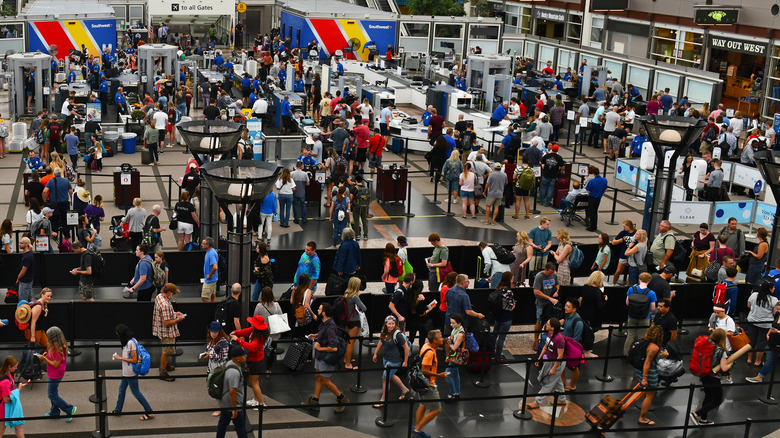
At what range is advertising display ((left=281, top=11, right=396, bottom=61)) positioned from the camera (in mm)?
49844

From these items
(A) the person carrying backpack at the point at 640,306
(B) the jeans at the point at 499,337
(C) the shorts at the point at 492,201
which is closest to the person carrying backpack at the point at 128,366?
(B) the jeans at the point at 499,337

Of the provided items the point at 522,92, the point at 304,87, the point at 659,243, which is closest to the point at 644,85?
the point at 522,92

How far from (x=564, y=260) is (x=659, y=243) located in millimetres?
2309

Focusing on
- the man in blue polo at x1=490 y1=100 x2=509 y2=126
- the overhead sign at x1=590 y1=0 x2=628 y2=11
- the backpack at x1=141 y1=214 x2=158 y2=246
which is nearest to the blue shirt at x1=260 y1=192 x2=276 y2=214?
the backpack at x1=141 y1=214 x2=158 y2=246

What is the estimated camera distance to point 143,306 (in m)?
13.7

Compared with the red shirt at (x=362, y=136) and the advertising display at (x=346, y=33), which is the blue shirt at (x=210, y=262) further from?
the advertising display at (x=346, y=33)

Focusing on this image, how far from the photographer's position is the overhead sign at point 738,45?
3808 cm

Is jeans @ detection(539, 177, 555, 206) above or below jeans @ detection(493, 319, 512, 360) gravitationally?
above

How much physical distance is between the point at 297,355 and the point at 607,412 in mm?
4295

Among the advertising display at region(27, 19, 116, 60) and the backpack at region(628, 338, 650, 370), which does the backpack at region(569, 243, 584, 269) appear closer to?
the backpack at region(628, 338, 650, 370)

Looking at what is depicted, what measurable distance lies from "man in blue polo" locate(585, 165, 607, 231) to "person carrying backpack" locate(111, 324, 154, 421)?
12.1 metres

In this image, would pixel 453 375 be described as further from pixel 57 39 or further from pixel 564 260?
pixel 57 39

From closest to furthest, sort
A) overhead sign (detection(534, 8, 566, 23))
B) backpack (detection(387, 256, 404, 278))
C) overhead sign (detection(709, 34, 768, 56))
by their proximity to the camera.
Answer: backpack (detection(387, 256, 404, 278)) → overhead sign (detection(709, 34, 768, 56)) → overhead sign (detection(534, 8, 566, 23))

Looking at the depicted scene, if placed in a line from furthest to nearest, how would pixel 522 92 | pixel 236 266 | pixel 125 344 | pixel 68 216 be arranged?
pixel 522 92
pixel 68 216
pixel 236 266
pixel 125 344
